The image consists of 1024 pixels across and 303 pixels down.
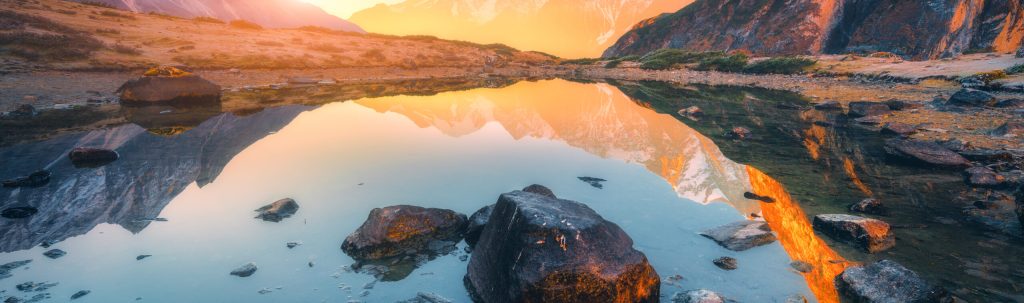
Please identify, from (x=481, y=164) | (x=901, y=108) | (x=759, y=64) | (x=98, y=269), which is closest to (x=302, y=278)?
(x=98, y=269)

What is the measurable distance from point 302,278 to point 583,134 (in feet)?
41.5

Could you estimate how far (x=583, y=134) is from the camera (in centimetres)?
1653

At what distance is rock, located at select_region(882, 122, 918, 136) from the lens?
47.9 feet

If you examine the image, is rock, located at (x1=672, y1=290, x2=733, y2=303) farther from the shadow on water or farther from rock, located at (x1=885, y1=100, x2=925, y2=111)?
rock, located at (x1=885, y1=100, x2=925, y2=111)

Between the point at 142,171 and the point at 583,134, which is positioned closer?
the point at 142,171

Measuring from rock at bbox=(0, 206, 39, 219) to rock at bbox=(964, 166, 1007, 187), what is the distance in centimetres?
1898

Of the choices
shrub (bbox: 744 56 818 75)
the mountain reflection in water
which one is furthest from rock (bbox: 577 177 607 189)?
shrub (bbox: 744 56 818 75)

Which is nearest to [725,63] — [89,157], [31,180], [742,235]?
[742,235]

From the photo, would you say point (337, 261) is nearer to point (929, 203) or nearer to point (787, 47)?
point (929, 203)

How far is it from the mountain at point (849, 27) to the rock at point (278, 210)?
65053 millimetres

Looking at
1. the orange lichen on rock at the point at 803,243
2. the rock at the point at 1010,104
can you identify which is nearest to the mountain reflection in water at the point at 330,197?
the orange lichen on rock at the point at 803,243

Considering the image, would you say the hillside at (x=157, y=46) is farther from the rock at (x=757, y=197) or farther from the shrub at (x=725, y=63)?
the rock at (x=757, y=197)

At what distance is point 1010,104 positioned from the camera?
18016 millimetres

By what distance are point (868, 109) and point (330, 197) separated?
2358 cm
